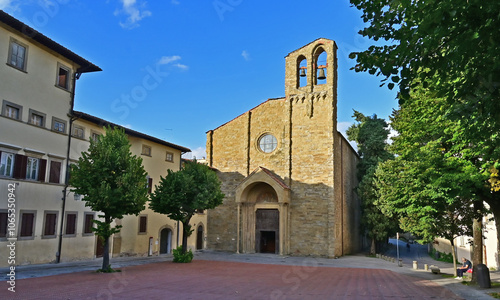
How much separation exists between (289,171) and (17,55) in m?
21.4

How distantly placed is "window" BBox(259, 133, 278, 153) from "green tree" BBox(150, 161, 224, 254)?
32.0ft

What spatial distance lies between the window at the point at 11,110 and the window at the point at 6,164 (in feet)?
6.34

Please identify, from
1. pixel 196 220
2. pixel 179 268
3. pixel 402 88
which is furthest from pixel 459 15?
pixel 196 220

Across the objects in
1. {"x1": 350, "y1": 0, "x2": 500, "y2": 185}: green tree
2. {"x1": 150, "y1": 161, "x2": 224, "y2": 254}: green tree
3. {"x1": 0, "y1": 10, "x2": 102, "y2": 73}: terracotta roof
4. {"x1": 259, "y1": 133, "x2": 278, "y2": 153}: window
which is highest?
{"x1": 0, "y1": 10, "x2": 102, "y2": 73}: terracotta roof

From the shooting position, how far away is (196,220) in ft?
109

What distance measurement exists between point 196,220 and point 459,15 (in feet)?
96.5

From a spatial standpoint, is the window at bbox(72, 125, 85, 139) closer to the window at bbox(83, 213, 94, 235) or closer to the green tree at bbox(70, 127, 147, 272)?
the green tree at bbox(70, 127, 147, 272)

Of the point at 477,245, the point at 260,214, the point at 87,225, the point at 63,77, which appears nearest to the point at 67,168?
the point at 87,225

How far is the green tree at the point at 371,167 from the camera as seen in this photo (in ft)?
116

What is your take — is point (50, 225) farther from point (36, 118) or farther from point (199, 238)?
point (199, 238)

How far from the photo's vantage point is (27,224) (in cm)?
1870

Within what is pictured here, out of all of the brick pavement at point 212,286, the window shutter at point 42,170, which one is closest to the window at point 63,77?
the window shutter at point 42,170

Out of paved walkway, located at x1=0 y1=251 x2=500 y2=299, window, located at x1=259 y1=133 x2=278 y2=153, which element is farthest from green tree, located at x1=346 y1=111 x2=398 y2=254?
paved walkway, located at x1=0 y1=251 x2=500 y2=299

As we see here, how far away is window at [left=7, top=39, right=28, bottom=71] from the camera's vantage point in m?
18.6
